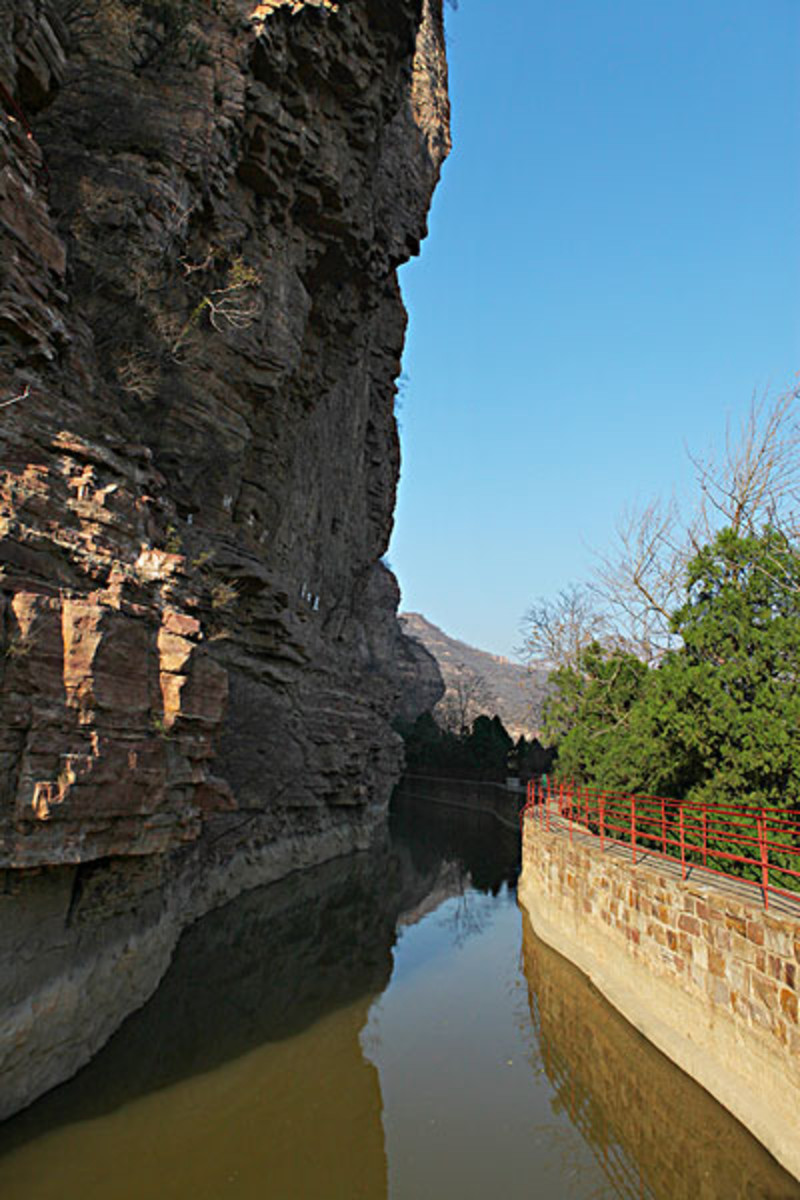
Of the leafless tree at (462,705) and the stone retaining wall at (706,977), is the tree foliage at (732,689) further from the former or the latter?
the leafless tree at (462,705)

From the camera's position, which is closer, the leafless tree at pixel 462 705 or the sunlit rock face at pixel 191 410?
the sunlit rock face at pixel 191 410

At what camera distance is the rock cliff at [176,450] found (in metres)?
8.62

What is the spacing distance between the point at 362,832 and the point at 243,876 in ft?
34.4

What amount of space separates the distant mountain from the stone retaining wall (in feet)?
70.0

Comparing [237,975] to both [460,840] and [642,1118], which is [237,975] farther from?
[460,840]

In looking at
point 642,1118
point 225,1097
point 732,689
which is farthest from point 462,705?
point 225,1097

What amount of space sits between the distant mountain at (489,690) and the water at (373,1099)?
21819 millimetres

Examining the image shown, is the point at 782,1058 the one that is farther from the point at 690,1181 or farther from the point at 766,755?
the point at 766,755

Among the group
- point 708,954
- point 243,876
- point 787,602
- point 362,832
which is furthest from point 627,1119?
point 362,832

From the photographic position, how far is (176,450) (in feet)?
61.5

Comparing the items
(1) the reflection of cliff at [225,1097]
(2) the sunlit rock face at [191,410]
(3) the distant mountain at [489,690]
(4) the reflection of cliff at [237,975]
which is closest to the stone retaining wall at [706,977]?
(1) the reflection of cliff at [225,1097]

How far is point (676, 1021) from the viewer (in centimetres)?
1020

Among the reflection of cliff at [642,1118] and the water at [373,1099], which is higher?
the reflection of cliff at [642,1118]

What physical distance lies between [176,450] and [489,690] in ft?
388
